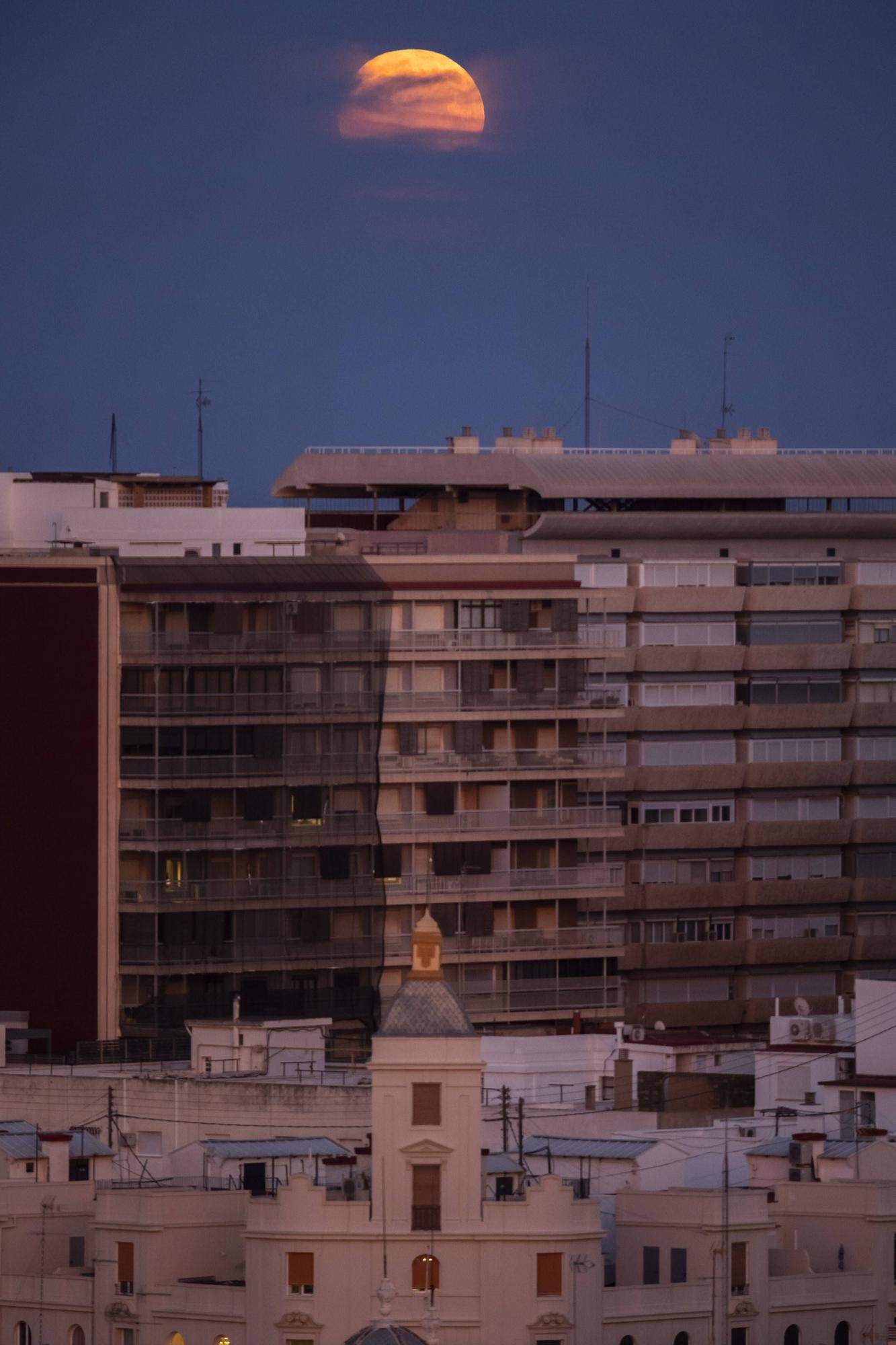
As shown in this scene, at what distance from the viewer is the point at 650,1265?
246 ft

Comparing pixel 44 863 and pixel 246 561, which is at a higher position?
pixel 246 561

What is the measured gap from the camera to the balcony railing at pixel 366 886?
10825cm

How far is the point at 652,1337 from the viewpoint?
73.3 metres

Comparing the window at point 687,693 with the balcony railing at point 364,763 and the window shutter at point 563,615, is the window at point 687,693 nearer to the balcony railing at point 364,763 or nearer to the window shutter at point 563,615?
the balcony railing at point 364,763

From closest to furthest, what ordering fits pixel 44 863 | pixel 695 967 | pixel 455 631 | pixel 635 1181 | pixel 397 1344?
1. pixel 397 1344
2. pixel 635 1181
3. pixel 44 863
4. pixel 455 631
5. pixel 695 967

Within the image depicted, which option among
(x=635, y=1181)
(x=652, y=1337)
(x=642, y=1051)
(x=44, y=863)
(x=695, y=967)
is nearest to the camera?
(x=652, y=1337)

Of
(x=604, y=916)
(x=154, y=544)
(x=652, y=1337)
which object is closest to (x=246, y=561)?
(x=154, y=544)

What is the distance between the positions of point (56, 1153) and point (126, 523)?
3800cm

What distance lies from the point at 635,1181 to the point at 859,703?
4881 cm

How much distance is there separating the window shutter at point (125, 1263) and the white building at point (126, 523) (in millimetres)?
39846

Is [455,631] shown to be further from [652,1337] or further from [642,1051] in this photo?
[652,1337]

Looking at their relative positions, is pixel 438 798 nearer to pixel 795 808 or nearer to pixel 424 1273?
pixel 795 808

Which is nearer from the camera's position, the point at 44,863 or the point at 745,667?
the point at 44,863

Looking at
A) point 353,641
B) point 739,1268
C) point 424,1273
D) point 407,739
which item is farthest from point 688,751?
point 424,1273
